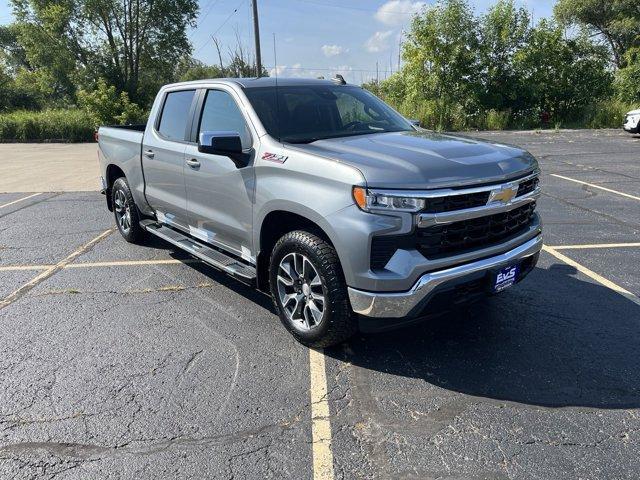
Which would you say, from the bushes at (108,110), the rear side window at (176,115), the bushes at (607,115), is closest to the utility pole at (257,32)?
the bushes at (108,110)

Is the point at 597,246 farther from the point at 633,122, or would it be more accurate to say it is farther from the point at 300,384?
the point at 633,122

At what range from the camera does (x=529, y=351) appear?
148 inches

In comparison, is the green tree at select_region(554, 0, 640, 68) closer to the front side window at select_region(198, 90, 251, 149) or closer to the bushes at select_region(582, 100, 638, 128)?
the bushes at select_region(582, 100, 638, 128)

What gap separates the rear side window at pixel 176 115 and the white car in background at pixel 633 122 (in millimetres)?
17557

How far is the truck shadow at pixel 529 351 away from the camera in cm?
328

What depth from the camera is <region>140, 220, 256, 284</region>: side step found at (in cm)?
420

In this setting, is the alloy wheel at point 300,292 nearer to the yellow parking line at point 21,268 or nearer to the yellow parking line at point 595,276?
the yellow parking line at point 595,276

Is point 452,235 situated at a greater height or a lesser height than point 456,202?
lesser

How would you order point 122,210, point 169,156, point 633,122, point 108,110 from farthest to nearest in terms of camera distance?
point 108,110 < point 633,122 < point 122,210 < point 169,156

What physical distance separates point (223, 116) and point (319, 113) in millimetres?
837

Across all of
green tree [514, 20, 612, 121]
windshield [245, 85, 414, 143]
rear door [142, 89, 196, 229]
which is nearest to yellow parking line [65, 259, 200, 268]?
rear door [142, 89, 196, 229]

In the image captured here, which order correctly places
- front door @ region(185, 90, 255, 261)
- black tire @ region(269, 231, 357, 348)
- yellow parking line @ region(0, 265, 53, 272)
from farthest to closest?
yellow parking line @ region(0, 265, 53, 272), front door @ region(185, 90, 255, 261), black tire @ region(269, 231, 357, 348)

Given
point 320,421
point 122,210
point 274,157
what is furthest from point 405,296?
point 122,210

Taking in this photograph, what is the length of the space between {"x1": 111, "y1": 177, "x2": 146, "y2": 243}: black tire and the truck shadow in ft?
12.0
